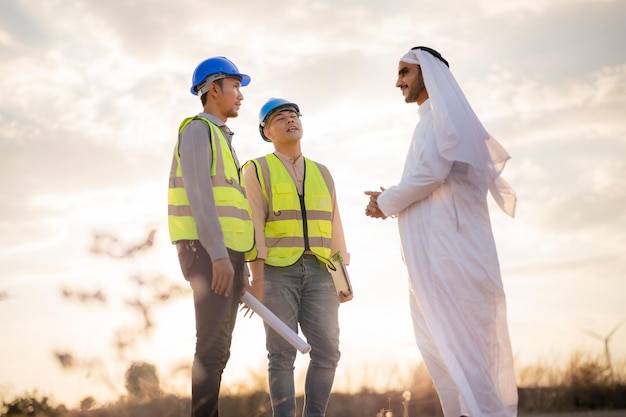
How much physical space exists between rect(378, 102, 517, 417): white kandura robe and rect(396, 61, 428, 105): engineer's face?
27cm

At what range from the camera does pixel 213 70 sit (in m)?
5.45

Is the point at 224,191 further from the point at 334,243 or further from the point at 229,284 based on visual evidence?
the point at 334,243

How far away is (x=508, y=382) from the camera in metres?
5.38

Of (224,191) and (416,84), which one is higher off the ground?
(416,84)

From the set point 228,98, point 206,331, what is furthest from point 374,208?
point 206,331

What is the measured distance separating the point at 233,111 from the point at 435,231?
155 cm

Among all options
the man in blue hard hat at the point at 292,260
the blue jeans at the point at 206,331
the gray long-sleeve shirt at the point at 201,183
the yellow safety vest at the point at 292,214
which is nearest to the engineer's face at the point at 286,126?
the man in blue hard hat at the point at 292,260

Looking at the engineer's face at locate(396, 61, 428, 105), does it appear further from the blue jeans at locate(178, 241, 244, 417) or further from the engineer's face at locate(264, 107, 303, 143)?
the blue jeans at locate(178, 241, 244, 417)

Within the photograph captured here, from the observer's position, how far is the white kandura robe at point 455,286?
5285mm

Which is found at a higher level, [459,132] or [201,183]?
[459,132]

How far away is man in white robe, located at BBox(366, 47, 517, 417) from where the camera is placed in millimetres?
5316

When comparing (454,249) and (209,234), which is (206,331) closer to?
(209,234)

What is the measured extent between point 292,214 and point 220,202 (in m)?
1.29

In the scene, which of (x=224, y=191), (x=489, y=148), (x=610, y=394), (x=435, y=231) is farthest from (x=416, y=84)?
(x=610, y=394)
